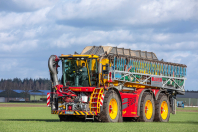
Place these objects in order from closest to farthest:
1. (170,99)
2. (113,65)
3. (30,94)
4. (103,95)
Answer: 1. (103,95)
2. (113,65)
3. (170,99)
4. (30,94)

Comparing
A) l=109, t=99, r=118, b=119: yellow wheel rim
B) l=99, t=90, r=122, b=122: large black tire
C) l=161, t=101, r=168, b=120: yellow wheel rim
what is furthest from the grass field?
l=161, t=101, r=168, b=120: yellow wheel rim

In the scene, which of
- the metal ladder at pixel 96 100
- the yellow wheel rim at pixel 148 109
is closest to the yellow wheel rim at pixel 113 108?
the metal ladder at pixel 96 100

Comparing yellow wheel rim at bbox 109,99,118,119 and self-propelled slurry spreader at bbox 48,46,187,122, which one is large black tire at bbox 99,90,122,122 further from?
yellow wheel rim at bbox 109,99,118,119

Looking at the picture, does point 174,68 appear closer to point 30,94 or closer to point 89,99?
point 89,99

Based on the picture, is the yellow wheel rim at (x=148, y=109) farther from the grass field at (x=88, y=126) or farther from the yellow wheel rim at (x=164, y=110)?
the grass field at (x=88, y=126)

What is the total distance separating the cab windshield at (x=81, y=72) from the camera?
2100 centimetres

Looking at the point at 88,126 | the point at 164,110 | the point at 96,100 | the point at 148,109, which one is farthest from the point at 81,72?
the point at 164,110

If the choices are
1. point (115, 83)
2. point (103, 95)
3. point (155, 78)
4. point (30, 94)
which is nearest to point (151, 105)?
point (155, 78)

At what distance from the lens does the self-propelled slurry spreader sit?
796 inches

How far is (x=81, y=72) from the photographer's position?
21.1 m

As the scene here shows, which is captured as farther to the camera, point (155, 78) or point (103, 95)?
point (155, 78)

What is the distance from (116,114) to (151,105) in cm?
433

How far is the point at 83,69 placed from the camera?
69.2ft

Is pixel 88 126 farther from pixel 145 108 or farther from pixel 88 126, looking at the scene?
pixel 145 108
